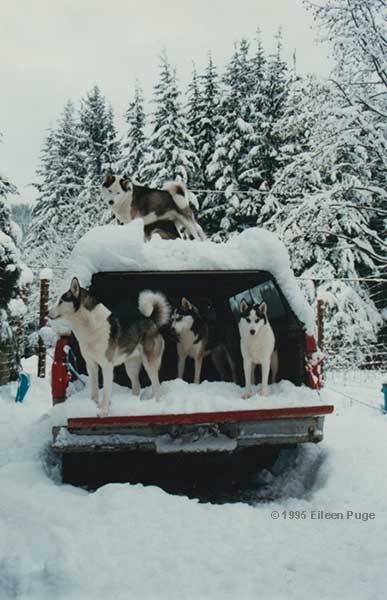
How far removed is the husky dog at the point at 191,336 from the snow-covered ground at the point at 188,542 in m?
1.76

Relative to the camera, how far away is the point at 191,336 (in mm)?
6129

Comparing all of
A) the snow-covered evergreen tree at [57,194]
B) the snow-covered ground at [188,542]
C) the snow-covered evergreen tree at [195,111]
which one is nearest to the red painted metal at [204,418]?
the snow-covered ground at [188,542]

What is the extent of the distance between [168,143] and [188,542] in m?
22.9

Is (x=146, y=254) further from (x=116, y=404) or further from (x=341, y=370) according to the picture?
(x=341, y=370)

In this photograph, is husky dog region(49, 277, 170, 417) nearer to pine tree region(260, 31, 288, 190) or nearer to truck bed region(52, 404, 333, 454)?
truck bed region(52, 404, 333, 454)

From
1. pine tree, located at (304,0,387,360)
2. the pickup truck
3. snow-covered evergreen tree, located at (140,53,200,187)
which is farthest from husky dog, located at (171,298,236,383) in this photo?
snow-covered evergreen tree, located at (140,53,200,187)

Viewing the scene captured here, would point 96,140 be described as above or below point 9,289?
above

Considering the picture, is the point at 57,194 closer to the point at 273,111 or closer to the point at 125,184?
the point at 273,111

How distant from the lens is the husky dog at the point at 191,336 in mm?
6098

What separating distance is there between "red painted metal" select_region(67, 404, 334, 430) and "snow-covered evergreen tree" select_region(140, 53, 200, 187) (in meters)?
20.2

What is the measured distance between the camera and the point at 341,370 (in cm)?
1614

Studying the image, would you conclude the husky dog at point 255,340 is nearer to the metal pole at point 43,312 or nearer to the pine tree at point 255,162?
the metal pole at point 43,312

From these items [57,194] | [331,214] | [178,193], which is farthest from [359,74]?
[57,194]

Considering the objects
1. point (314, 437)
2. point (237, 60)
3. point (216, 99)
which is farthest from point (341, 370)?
point (237, 60)
